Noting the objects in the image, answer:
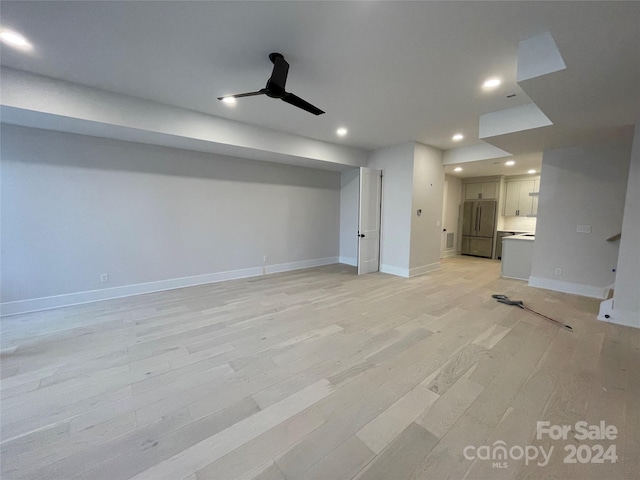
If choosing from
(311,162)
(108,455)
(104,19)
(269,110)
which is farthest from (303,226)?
(108,455)

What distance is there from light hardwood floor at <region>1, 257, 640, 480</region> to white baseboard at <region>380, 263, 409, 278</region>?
1.86 m

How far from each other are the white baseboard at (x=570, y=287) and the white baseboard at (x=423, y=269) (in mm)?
1771

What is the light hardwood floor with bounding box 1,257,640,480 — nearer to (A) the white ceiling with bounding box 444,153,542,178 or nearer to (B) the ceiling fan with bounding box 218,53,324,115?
(B) the ceiling fan with bounding box 218,53,324,115

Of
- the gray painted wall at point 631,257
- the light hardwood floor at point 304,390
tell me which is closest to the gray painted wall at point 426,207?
the light hardwood floor at point 304,390

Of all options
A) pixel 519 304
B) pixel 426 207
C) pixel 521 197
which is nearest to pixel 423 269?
pixel 426 207

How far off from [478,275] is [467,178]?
3.97 m

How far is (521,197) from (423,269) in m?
4.23

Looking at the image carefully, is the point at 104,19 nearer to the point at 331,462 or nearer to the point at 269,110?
the point at 269,110

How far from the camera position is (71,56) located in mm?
2469

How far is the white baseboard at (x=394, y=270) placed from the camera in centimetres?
548

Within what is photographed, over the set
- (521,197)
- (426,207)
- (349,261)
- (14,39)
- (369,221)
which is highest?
(14,39)

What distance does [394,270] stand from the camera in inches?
224

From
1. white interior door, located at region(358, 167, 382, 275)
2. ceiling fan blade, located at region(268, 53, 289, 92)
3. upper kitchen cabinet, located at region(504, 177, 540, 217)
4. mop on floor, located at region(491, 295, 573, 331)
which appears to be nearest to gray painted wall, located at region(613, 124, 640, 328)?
mop on floor, located at region(491, 295, 573, 331)

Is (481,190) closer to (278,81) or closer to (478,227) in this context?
(478,227)
